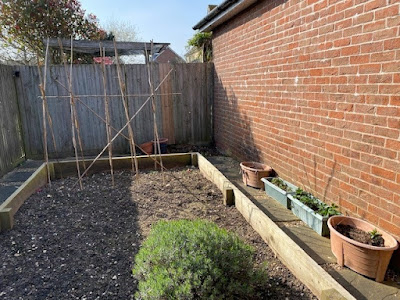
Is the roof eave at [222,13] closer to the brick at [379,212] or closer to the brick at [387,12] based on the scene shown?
the brick at [387,12]

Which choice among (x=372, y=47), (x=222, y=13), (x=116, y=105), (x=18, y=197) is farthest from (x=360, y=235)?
(x=116, y=105)

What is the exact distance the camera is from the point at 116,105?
711 centimetres

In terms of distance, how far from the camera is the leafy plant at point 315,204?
3.13m

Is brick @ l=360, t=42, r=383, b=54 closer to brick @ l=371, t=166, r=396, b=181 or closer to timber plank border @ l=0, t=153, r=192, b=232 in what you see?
brick @ l=371, t=166, r=396, b=181

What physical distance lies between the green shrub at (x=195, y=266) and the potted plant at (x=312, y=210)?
1.13 meters

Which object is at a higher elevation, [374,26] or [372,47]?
[374,26]

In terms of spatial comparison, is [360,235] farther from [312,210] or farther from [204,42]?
[204,42]

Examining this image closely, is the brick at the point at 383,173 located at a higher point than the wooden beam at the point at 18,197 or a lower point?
higher

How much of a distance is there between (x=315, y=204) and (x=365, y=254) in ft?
3.63

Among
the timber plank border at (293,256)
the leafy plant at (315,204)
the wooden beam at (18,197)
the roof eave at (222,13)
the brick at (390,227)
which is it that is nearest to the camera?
the timber plank border at (293,256)

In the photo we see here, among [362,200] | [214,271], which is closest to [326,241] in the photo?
[362,200]

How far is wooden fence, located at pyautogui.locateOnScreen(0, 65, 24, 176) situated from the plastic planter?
5221 mm

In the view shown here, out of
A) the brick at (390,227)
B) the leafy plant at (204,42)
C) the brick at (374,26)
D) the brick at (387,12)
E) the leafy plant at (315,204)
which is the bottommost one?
the leafy plant at (315,204)

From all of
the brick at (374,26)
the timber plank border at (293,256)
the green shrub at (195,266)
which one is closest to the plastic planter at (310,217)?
the timber plank border at (293,256)
